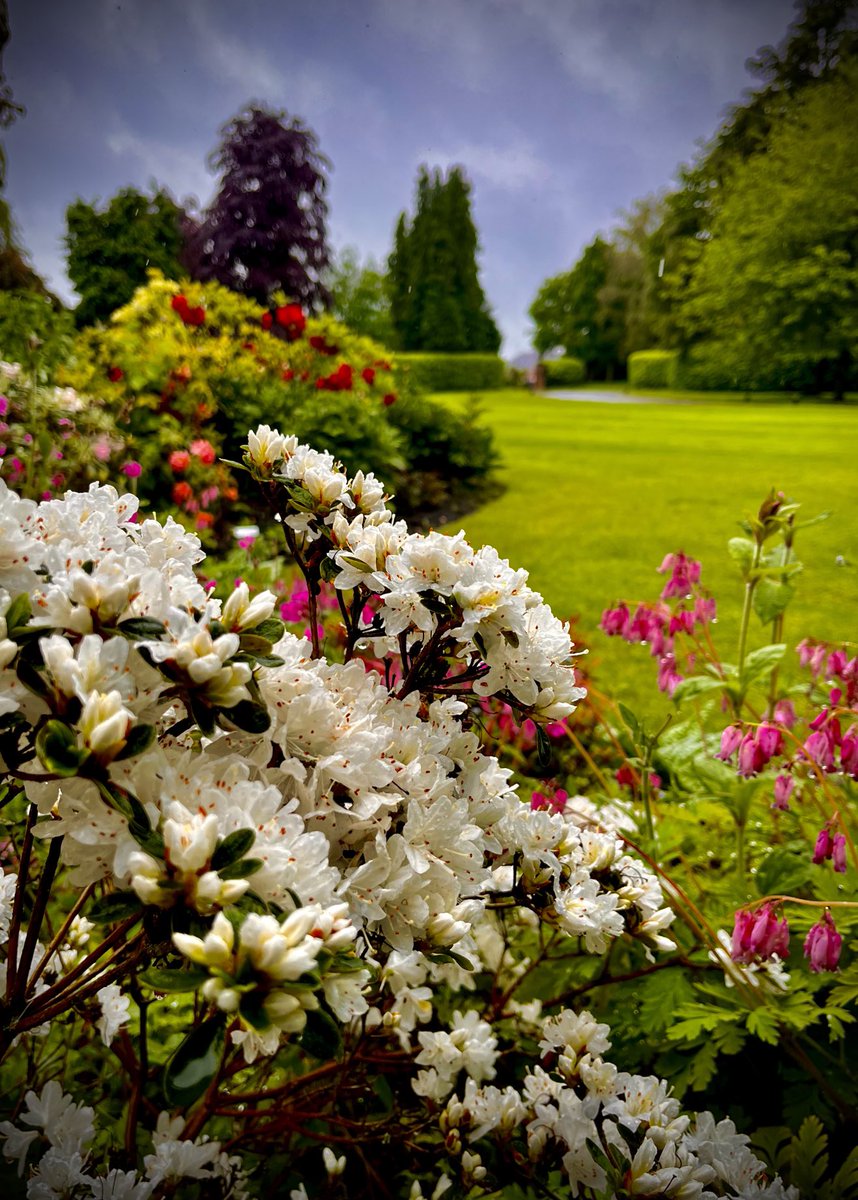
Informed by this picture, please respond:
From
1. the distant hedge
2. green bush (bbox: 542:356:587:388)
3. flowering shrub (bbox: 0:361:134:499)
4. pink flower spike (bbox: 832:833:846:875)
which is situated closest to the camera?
pink flower spike (bbox: 832:833:846:875)

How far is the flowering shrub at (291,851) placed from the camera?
0.40m

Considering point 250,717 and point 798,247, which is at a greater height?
point 798,247

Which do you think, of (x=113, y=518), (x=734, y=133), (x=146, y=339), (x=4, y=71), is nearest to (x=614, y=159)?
(x=734, y=133)

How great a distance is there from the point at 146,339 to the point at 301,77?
317cm

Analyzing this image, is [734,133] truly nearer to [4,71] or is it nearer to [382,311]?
[4,71]

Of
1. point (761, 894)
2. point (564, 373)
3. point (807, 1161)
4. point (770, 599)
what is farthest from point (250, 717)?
point (564, 373)

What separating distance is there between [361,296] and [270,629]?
46.1 feet

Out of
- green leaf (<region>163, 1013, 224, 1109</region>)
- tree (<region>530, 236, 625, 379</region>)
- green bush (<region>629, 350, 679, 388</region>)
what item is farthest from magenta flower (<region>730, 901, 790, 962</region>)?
tree (<region>530, 236, 625, 379</region>)

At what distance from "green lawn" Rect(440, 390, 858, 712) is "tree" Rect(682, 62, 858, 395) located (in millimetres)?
744

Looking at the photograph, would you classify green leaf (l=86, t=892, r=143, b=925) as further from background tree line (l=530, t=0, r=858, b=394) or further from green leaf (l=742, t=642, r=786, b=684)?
background tree line (l=530, t=0, r=858, b=394)

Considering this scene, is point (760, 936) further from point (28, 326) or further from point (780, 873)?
point (28, 326)

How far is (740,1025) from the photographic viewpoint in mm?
1089

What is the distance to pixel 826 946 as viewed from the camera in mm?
895

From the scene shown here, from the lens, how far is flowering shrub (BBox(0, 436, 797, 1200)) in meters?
0.40
